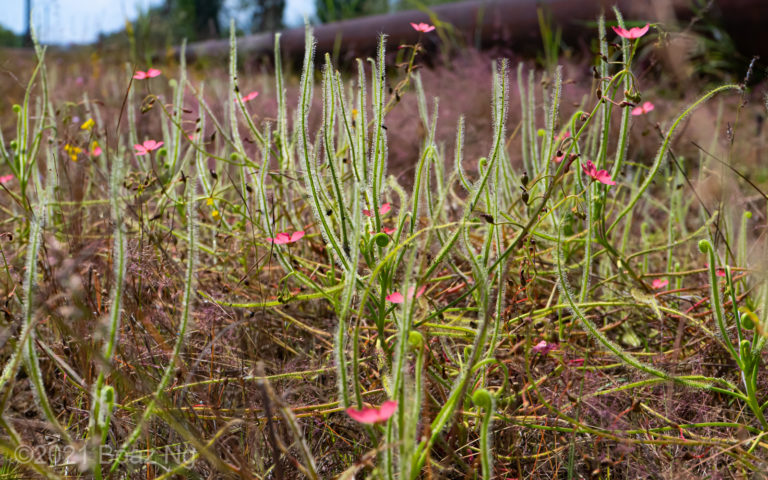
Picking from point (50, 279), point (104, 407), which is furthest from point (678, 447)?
point (50, 279)

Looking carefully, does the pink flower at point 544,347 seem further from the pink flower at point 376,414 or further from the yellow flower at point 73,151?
the yellow flower at point 73,151

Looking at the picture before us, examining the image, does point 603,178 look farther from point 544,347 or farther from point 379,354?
point 379,354

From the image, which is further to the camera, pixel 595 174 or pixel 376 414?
pixel 595 174

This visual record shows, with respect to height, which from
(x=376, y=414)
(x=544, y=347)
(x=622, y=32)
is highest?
(x=622, y=32)

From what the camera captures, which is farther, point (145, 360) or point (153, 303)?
point (153, 303)

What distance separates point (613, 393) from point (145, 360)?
90 centimetres

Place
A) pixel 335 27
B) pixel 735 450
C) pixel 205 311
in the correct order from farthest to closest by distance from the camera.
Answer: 1. pixel 335 27
2. pixel 205 311
3. pixel 735 450

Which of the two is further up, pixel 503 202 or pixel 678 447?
pixel 503 202

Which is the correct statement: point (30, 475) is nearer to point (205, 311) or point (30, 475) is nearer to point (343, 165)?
point (205, 311)

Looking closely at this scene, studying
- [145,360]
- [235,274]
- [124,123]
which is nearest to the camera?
[145,360]

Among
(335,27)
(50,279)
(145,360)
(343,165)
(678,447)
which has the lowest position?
(678,447)

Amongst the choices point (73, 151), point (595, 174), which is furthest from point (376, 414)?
point (73, 151)

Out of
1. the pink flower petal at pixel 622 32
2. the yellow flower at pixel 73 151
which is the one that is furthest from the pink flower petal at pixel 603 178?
the yellow flower at pixel 73 151

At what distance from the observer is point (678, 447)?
103 centimetres
